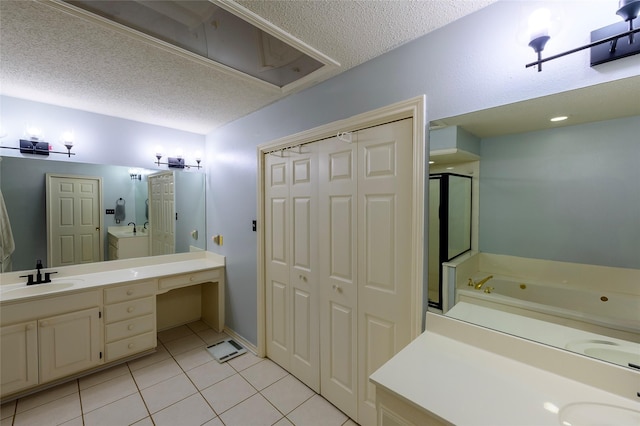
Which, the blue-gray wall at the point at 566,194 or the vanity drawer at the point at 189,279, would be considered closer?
the blue-gray wall at the point at 566,194

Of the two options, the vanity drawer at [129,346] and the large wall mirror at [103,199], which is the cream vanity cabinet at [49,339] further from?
the large wall mirror at [103,199]

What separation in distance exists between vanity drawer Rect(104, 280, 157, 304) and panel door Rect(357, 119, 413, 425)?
6.82 ft

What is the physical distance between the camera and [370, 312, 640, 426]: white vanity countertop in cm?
85

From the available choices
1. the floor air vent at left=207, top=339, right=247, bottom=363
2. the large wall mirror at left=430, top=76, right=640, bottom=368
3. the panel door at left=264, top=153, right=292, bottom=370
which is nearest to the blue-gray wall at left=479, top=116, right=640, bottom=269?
the large wall mirror at left=430, top=76, right=640, bottom=368

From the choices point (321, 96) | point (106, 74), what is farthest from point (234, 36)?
point (106, 74)

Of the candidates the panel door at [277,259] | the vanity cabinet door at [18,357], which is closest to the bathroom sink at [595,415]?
the panel door at [277,259]

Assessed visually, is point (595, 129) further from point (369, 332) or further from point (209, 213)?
point (209, 213)

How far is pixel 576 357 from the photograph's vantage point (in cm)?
100

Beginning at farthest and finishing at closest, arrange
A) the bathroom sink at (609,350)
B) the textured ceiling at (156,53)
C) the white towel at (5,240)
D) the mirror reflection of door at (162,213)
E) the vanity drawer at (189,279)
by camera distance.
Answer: the mirror reflection of door at (162,213) → the vanity drawer at (189,279) → the white towel at (5,240) → the textured ceiling at (156,53) → the bathroom sink at (609,350)

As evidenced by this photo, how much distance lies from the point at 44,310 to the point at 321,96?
269cm

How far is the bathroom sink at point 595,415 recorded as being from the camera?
0.83m

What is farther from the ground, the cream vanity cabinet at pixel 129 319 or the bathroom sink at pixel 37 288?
the bathroom sink at pixel 37 288

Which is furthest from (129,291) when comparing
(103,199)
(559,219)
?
(559,219)

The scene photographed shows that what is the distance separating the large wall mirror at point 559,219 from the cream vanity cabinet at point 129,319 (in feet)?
8.64
